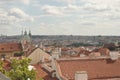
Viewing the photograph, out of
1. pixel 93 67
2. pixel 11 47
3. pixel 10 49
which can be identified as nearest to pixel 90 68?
pixel 93 67

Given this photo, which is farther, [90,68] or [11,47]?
[11,47]

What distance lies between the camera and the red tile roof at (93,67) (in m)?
33.3

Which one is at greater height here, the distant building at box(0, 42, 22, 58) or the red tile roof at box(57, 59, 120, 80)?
the red tile roof at box(57, 59, 120, 80)

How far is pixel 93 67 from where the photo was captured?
3459 cm

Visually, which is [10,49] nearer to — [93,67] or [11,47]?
[11,47]

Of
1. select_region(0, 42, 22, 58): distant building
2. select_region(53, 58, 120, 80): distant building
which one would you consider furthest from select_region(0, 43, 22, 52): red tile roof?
select_region(53, 58, 120, 80): distant building

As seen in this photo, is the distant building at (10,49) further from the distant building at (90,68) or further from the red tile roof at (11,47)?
the distant building at (90,68)

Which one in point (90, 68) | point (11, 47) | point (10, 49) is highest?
point (90, 68)

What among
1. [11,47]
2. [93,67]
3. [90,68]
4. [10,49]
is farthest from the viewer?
[11,47]

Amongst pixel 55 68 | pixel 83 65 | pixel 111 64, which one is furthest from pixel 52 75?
pixel 111 64

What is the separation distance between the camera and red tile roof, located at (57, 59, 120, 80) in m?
33.3

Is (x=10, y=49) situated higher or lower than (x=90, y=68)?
lower

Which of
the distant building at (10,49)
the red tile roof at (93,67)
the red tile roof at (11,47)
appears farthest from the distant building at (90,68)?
the red tile roof at (11,47)

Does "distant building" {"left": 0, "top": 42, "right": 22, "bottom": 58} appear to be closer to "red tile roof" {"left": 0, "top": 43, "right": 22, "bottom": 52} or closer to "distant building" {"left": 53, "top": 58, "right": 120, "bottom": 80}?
"red tile roof" {"left": 0, "top": 43, "right": 22, "bottom": 52}
